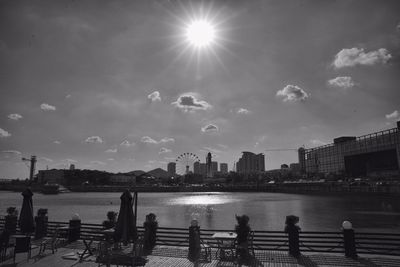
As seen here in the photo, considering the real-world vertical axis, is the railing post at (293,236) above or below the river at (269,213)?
above

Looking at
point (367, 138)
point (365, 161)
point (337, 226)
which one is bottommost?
point (337, 226)

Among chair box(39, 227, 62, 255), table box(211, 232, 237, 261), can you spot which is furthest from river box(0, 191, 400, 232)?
chair box(39, 227, 62, 255)

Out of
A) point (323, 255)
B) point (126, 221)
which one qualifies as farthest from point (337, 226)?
point (126, 221)

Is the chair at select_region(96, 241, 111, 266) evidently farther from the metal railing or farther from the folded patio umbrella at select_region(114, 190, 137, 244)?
the metal railing

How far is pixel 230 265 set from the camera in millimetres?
13094

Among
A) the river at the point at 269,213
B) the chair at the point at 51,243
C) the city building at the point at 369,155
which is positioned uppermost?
the city building at the point at 369,155

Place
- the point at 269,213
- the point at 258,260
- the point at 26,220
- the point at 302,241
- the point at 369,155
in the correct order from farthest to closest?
the point at 369,155 < the point at 269,213 < the point at 26,220 < the point at 302,241 < the point at 258,260

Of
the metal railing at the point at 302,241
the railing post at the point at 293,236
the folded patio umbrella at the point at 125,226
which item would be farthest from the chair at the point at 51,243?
the railing post at the point at 293,236

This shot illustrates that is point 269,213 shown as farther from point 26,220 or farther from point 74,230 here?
point 26,220

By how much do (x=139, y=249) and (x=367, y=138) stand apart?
173957 mm

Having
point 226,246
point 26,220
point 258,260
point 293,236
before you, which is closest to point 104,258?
point 226,246

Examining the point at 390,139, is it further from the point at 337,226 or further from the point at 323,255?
the point at 323,255

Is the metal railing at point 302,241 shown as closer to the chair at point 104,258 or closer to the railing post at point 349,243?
the railing post at point 349,243

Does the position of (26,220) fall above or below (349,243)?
above
